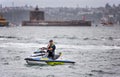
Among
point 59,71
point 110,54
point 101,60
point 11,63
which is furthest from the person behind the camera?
point 110,54

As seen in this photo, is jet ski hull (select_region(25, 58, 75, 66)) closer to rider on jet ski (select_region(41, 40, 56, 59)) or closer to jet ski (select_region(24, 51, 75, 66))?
jet ski (select_region(24, 51, 75, 66))

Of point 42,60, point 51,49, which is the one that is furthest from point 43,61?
point 51,49

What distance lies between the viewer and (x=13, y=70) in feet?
139

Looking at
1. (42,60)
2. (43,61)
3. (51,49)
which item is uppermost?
(51,49)

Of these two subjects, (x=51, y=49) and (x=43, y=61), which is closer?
(x=51, y=49)

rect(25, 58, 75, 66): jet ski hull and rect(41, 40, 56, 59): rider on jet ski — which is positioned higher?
rect(41, 40, 56, 59): rider on jet ski

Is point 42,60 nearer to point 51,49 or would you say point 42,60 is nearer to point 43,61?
point 43,61

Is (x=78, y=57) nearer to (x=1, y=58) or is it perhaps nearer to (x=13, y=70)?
(x=1, y=58)

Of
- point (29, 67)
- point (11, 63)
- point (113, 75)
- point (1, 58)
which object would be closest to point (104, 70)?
point (113, 75)

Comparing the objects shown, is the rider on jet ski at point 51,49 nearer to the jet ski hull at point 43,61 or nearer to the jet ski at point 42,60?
the jet ski at point 42,60

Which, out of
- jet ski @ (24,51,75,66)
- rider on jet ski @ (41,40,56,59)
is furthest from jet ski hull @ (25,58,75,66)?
rider on jet ski @ (41,40,56,59)

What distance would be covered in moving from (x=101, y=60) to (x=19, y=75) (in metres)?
14.7

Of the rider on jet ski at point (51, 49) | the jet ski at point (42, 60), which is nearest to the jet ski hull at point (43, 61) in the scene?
the jet ski at point (42, 60)

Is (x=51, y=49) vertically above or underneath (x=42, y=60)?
above
